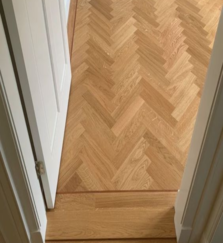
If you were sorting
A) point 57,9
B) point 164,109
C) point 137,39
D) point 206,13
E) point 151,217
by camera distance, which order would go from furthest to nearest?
point 206,13
point 137,39
point 164,109
point 57,9
point 151,217

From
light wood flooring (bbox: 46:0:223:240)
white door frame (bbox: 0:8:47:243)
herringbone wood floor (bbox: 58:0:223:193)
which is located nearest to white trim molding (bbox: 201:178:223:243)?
light wood flooring (bbox: 46:0:223:240)

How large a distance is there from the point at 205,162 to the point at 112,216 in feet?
1.95

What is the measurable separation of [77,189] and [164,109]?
0.71 meters

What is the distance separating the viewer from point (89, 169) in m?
1.89

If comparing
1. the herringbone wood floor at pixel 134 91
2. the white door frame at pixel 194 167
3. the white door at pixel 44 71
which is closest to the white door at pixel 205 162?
the white door frame at pixel 194 167

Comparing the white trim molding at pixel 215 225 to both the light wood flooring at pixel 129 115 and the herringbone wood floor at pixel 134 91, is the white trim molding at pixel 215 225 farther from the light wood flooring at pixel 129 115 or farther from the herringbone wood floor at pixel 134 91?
the herringbone wood floor at pixel 134 91

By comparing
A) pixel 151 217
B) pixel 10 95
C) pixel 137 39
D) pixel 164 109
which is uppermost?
pixel 10 95

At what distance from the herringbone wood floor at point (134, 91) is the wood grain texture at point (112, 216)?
0.06 meters

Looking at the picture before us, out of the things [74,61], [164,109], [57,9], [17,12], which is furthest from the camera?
[74,61]

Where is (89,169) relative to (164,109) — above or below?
below

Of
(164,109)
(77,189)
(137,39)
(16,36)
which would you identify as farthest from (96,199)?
(137,39)

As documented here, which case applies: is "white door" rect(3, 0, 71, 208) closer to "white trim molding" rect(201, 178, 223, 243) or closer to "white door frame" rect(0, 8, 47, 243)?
"white door frame" rect(0, 8, 47, 243)

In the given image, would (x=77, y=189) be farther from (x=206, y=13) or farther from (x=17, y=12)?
(x=206, y=13)

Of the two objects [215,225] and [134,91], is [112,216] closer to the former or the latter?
[215,225]
